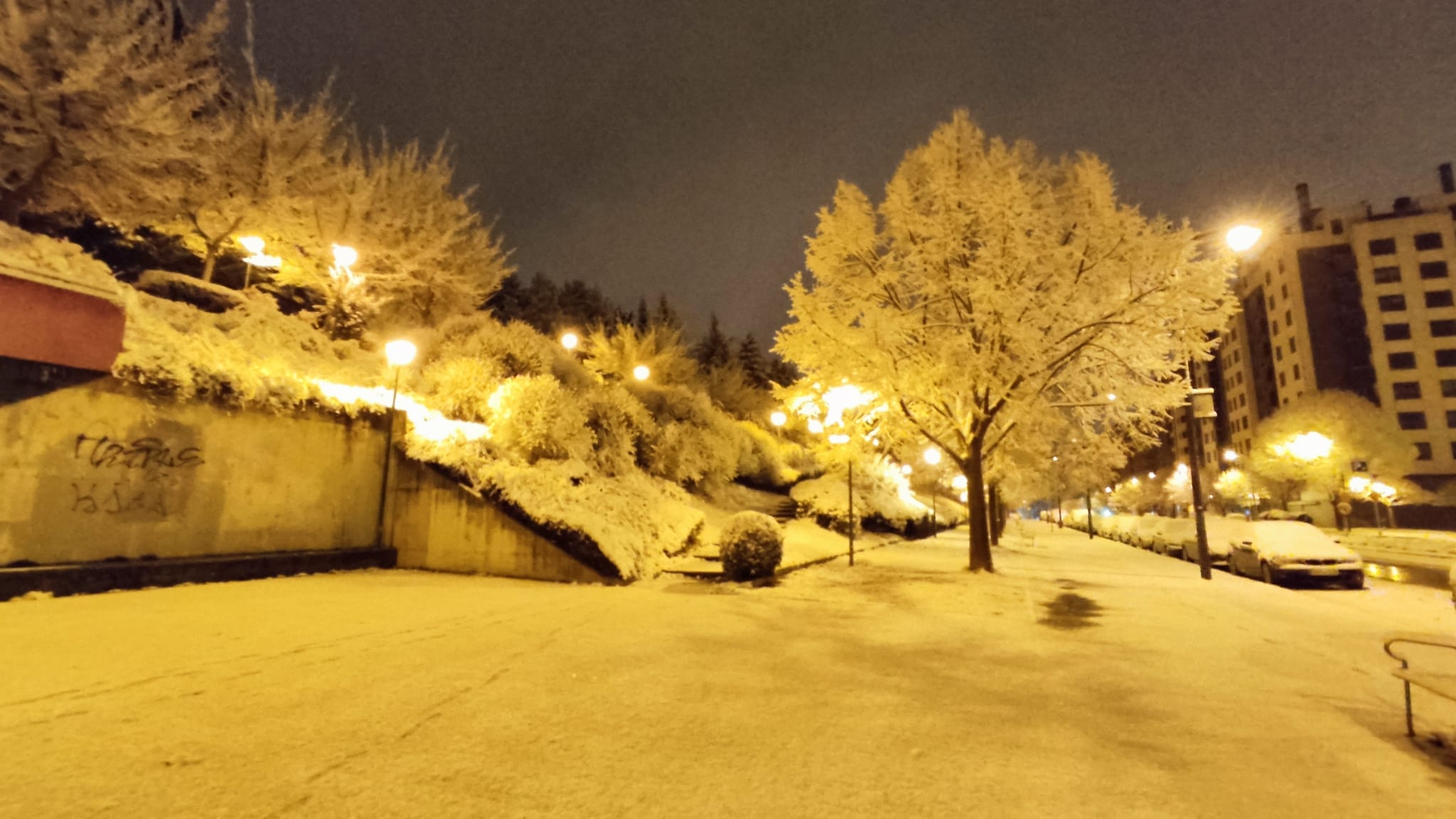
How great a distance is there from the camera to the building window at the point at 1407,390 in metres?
61.2

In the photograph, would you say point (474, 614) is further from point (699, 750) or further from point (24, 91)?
point (24, 91)

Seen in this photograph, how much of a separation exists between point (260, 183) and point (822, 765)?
22.1 meters

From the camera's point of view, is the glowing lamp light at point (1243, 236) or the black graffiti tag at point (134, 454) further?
the glowing lamp light at point (1243, 236)

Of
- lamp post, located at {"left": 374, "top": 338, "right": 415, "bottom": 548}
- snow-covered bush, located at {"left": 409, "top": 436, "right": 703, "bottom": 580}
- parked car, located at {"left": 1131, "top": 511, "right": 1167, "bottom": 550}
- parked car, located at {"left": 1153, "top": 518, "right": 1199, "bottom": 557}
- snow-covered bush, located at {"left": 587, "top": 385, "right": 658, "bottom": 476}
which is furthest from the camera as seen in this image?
parked car, located at {"left": 1131, "top": 511, "right": 1167, "bottom": 550}

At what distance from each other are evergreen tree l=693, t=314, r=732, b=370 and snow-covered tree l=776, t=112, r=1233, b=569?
34.5m

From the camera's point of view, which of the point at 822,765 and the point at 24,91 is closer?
the point at 822,765

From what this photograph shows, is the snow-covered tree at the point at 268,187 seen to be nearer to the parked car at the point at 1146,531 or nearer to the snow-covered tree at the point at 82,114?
the snow-covered tree at the point at 82,114

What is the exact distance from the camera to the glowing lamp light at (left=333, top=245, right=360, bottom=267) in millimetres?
18266

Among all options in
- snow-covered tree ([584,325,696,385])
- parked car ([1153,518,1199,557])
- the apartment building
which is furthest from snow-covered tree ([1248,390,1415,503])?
snow-covered tree ([584,325,696,385])

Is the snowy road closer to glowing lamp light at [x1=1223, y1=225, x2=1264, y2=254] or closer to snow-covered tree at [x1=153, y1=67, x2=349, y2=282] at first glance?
glowing lamp light at [x1=1223, y1=225, x2=1264, y2=254]

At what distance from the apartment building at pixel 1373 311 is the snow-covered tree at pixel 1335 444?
22.7 m

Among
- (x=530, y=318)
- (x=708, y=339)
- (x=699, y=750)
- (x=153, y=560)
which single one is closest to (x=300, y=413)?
(x=153, y=560)

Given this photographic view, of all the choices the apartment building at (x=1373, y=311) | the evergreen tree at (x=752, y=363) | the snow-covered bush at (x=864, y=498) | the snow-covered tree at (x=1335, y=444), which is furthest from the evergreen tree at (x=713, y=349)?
the apartment building at (x=1373, y=311)

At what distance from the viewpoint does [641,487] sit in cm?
1508
